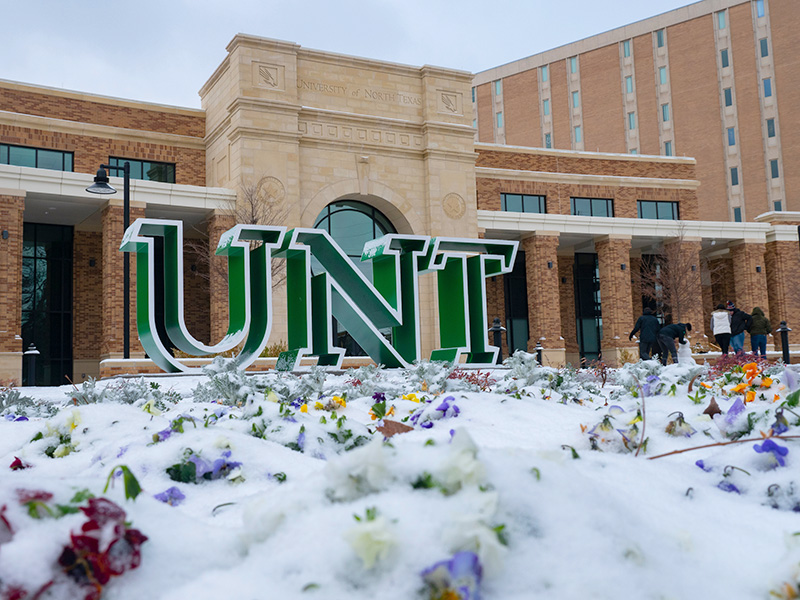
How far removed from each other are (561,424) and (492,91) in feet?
205

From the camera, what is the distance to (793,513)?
6.85ft

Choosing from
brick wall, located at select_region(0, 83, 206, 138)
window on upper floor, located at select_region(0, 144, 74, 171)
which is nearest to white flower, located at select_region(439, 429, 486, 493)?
window on upper floor, located at select_region(0, 144, 74, 171)

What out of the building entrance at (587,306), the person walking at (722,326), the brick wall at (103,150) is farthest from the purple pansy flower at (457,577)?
the building entrance at (587,306)

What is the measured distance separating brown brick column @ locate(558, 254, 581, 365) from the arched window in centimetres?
1035

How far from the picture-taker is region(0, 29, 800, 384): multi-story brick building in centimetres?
2252

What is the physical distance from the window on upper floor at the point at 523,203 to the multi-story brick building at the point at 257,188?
6.6 inches

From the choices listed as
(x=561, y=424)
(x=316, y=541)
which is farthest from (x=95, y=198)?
(x=316, y=541)

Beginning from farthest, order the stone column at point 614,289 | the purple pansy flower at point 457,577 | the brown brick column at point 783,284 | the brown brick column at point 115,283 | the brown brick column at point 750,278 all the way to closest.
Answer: the brown brick column at point 783,284 < the brown brick column at point 750,278 < the stone column at point 614,289 < the brown brick column at point 115,283 < the purple pansy flower at point 457,577

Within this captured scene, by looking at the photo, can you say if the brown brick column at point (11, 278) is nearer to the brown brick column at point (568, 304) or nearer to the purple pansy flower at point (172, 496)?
the purple pansy flower at point (172, 496)

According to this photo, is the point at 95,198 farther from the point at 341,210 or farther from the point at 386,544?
the point at 386,544

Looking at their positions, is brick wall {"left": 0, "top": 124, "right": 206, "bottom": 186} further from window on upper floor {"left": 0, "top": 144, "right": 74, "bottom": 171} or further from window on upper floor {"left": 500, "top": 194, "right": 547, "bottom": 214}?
window on upper floor {"left": 500, "top": 194, "right": 547, "bottom": 214}

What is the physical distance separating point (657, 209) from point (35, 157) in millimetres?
25891

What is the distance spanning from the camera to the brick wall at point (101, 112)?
24094mm

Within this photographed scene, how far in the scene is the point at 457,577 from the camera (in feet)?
4.30
